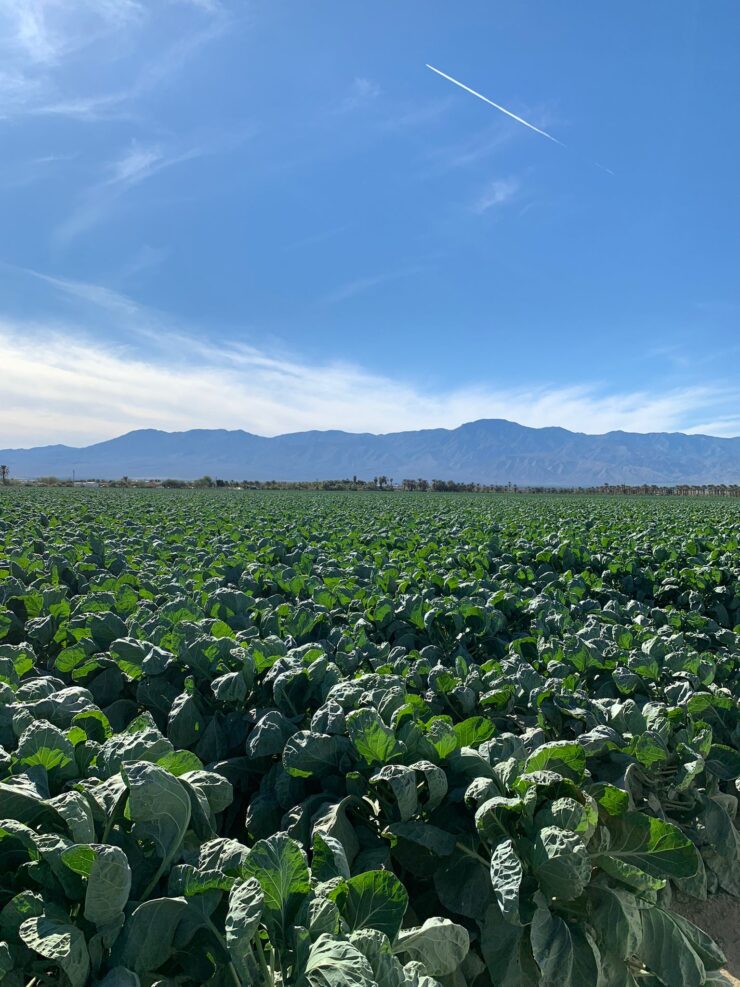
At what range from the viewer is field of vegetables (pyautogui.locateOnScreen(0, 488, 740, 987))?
1.80 metres

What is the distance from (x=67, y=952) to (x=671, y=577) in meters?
10.4

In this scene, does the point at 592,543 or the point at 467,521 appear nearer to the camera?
the point at 592,543

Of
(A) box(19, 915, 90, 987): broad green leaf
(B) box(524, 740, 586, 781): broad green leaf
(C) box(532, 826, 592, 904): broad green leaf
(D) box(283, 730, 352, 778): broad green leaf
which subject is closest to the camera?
(A) box(19, 915, 90, 987): broad green leaf

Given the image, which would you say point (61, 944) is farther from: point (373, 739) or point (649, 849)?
point (649, 849)

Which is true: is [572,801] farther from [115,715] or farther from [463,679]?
[115,715]

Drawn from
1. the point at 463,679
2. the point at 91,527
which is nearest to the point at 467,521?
the point at 91,527

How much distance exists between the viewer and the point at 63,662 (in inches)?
173

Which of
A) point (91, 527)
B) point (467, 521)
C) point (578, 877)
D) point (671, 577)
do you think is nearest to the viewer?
point (578, 877)

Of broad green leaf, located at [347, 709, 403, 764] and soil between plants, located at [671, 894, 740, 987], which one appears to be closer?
broad green leaf, located at [347, 709, 403, 764]

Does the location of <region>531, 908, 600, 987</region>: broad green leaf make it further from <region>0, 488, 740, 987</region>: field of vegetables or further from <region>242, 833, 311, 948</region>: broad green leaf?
<region>242, 833, 311, 948</region>: broad green leaf

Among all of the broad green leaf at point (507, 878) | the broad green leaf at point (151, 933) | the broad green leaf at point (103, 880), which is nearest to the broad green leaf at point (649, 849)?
the broad green leaf at point (507, 878)

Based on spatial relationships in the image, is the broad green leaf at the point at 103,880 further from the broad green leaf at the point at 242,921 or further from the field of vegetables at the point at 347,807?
the broad green leaf at the point at 242,921

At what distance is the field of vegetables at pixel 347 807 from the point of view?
5.91 feet

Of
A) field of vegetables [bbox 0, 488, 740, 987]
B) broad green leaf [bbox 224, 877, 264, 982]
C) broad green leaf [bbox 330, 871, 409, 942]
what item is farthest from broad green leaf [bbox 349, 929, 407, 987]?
broad green leaf [bbox 224, 877, 264, 982]
